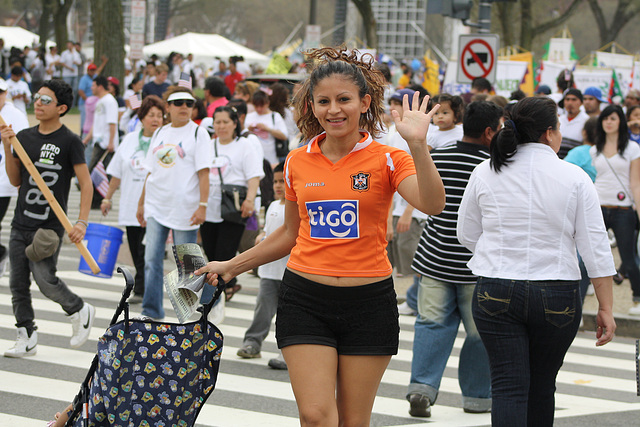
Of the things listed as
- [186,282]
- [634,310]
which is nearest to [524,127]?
[186,282]

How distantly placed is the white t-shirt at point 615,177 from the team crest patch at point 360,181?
6.45 m

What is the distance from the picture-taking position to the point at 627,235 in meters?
10.3

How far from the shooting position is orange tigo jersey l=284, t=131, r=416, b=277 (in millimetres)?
4145

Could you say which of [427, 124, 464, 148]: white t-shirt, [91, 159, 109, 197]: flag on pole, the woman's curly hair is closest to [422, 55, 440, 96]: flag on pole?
[91, 159, 109, 197]: flag on pole

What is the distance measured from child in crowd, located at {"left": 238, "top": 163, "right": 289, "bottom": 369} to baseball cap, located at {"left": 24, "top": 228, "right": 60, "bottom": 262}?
4.88 feet

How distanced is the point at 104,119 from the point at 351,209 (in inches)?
501

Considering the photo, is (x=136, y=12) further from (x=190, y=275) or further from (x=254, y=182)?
(x=190, y=275)

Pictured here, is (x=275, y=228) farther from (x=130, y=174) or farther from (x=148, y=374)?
(x=148, y=374)

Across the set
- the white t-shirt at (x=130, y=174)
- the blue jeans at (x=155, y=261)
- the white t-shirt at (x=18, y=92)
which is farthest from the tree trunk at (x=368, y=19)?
the blue jeans at (x=155, y=261)

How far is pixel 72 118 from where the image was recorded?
114ft

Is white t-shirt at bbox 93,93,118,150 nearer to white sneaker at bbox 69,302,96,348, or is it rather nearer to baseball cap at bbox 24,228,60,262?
white sneaker at bbox 69,302,96,348

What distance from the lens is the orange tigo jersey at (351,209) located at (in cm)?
414

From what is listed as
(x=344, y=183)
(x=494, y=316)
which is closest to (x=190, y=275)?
(x=344, y=183)

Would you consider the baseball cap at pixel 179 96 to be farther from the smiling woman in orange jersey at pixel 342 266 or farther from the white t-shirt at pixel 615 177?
the smiling woman in orange jersey at pixel 342 266
